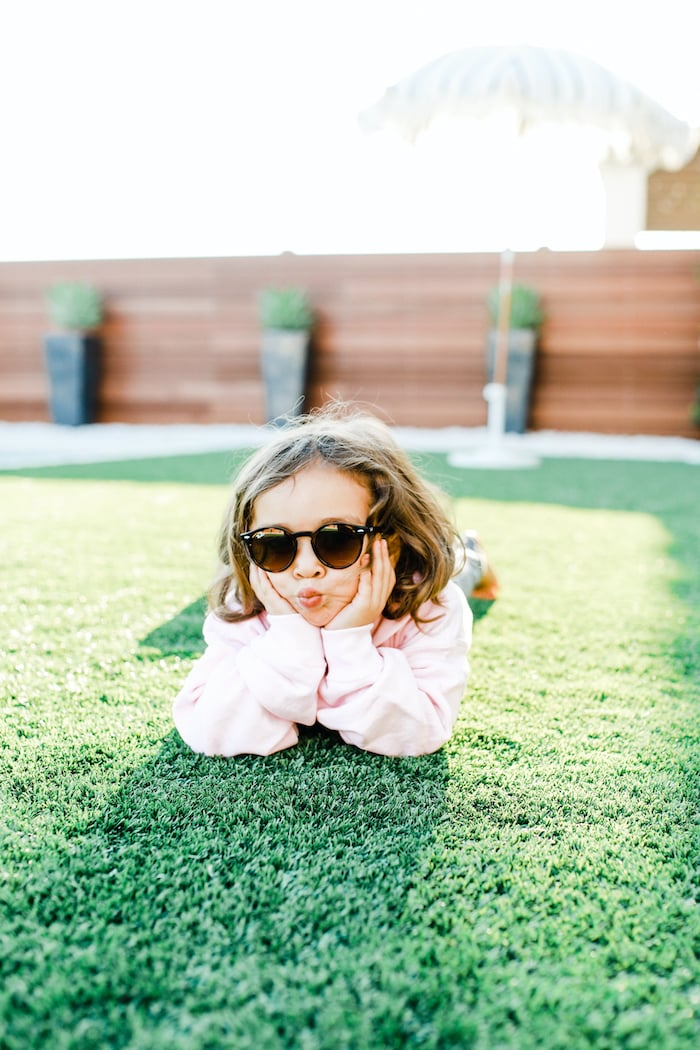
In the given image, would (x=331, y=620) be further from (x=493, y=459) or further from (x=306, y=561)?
(x=493, y=459)

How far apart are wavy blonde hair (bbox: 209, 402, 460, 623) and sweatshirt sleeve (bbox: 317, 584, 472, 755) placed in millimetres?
161

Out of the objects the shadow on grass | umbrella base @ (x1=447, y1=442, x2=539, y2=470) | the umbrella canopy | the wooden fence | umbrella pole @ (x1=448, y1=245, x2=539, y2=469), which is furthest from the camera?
the wooden fence

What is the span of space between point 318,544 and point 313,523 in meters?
0.05

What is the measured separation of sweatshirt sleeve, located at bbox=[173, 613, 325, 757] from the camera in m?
1.63

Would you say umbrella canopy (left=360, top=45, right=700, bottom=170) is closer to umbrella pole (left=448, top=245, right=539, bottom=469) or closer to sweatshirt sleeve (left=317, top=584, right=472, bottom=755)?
umbrella pole (left=448, top=245, right=539, bottom=469)

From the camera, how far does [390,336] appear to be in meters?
9.80

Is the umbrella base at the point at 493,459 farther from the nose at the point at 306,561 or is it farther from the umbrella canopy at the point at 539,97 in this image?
the nose at the point at 306,561

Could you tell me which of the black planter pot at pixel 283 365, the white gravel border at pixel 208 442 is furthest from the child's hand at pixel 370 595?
the black planter pot at pixel 283 365

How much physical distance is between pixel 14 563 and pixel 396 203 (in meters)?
10.9

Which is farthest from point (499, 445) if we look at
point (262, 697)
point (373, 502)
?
point (262, 697)

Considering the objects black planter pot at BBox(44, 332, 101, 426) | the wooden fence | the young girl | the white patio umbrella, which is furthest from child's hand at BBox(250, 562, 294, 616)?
black planter pot at BBox(44, 332, 101, 426)

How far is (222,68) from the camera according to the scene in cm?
1220

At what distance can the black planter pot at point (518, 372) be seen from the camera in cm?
890

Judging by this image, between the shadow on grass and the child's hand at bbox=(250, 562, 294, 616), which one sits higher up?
the child's hand at bbox=(250, 562, 294, 616)
